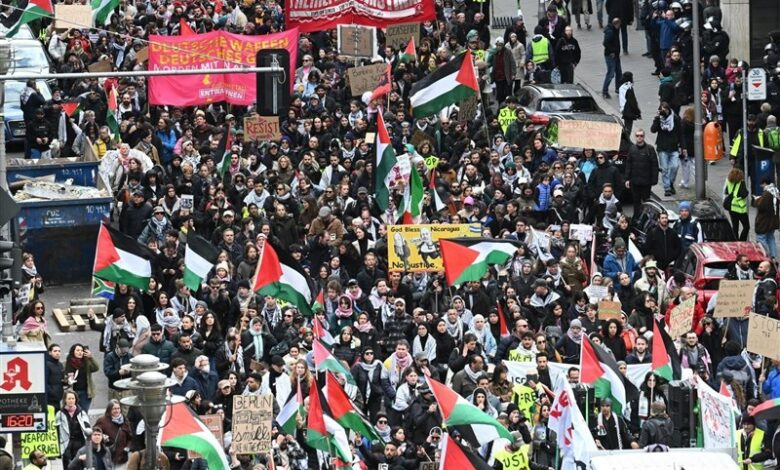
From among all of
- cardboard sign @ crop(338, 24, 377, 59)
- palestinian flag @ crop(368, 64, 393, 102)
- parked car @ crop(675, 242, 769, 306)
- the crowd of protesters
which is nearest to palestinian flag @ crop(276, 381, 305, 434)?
the crowd of protesters

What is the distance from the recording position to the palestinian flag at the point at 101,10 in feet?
145

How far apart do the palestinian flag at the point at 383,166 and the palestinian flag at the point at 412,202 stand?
0.25 metres

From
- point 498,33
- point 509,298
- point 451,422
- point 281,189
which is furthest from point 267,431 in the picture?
point 498,33

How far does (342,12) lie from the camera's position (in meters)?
40.9

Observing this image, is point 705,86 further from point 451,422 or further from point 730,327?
point 451,422

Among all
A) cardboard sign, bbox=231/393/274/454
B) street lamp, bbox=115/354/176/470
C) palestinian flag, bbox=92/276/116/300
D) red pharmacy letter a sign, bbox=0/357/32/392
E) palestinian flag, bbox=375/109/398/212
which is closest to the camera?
street lamp, bbox=115/354/176/470

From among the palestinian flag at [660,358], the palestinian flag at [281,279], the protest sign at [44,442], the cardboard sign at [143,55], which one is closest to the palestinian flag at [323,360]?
the palestinian flag at [281,279]

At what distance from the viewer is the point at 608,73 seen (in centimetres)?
4459

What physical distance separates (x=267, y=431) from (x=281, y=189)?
8.88m

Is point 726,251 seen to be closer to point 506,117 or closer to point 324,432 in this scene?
point 506,117

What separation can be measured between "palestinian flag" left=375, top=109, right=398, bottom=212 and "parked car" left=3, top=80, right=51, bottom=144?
7717 mm

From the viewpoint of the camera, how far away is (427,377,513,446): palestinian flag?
26125mm

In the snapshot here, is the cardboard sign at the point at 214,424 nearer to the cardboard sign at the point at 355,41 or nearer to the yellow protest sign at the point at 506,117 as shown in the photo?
the yellow protest sign at the point at 506,117

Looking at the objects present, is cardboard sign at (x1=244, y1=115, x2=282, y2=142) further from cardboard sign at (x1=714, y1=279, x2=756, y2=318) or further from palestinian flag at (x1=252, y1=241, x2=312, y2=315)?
cardboard sign at (x1=714, y1=279, x2=756, y2=318)
